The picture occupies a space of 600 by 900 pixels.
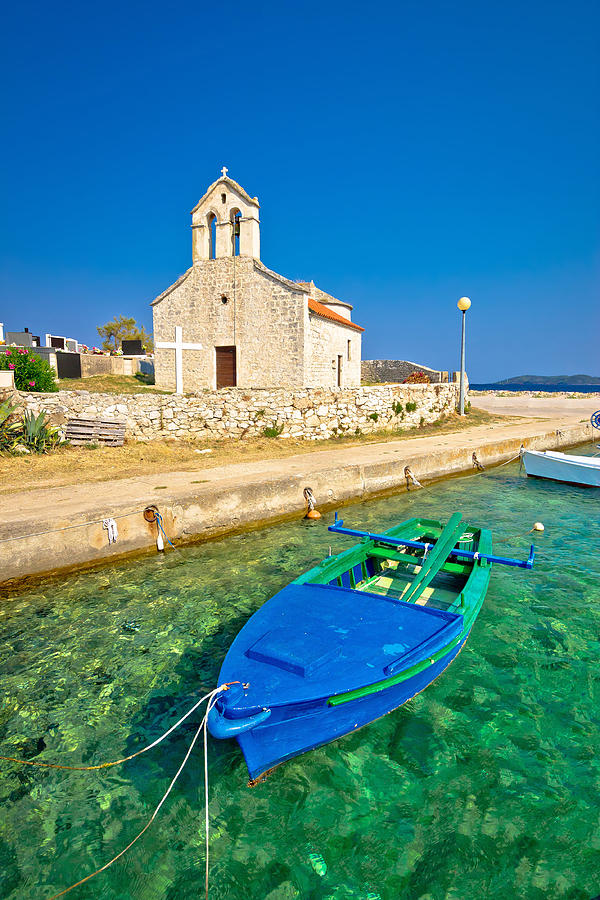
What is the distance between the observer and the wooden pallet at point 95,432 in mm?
12109

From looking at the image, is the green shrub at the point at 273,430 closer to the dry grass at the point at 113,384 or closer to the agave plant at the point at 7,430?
the dry grass at the point at 113,384

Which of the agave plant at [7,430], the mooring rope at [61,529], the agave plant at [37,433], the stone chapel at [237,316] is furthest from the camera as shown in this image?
the stone chapel at [237,316]

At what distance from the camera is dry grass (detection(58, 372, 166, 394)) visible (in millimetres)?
18297

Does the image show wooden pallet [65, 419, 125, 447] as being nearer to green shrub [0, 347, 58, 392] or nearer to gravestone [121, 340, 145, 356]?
green shrub [0, 347, 58, 392]

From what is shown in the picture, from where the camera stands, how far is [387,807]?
10.0ft

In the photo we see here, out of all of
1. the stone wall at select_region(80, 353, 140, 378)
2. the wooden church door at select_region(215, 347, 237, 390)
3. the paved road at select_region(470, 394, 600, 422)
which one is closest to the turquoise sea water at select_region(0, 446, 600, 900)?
the wooden church door at select_region(215, 347, 237, 390)

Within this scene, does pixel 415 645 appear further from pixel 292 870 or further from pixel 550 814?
pixel 292 870

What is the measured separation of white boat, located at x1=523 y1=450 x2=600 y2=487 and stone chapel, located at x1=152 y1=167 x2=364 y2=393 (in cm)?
1007

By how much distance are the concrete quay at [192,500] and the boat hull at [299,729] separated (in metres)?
4.55

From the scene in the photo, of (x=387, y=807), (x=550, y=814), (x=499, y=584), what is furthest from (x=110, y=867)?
(x=499, y=584)

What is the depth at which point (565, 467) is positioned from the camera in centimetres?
1164

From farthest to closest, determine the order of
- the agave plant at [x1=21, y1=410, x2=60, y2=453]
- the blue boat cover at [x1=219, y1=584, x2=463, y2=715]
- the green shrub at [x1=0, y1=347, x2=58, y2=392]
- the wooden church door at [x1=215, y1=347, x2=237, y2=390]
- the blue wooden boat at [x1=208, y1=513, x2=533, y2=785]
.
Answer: the wooden church door at [x1=215, y1=347, x2=237, y2=390] < the green shrub at [x1=0, y1=347, x2=58, y2=392] < the agave plant at [x1=21, y1=410, x2=60, y2=453] < the blue boat cover at [x1=219, y1=584, x2=463, y2=715] < the blue wooden boat at [x1=208, y1=513, x2=533, y2=785]

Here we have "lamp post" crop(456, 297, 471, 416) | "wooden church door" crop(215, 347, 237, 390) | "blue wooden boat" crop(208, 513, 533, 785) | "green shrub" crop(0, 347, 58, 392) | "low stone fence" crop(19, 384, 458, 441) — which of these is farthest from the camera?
"wooden church door" crop(215, 347, 237, 390)

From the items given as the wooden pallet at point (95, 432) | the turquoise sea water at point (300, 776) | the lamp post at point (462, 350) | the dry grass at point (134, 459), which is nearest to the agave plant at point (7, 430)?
the dry grass at point (134, 459)
